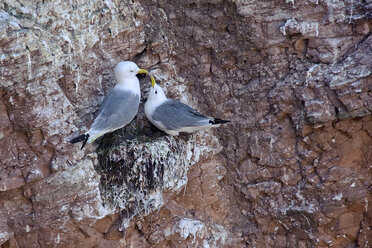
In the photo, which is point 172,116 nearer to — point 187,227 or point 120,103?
point 120,103

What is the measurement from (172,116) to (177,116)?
5 cm

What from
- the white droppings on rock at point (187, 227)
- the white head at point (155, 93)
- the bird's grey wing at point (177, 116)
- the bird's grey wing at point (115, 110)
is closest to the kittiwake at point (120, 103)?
the bird's grey wing at point (115, 110)

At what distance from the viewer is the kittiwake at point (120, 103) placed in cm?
479

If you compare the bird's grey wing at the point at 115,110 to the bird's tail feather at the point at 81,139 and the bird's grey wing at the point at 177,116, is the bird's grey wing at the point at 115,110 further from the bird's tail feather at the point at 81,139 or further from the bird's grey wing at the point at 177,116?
the bird's grey wing at the point at 177,116

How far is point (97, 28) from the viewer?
16.5 feet

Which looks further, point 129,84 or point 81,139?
point 129,84

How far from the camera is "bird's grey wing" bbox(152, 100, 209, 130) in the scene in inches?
203

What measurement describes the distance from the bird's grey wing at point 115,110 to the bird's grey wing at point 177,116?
262mm

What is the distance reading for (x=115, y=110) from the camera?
4.91m

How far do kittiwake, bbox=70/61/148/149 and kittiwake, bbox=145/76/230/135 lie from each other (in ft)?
0.57

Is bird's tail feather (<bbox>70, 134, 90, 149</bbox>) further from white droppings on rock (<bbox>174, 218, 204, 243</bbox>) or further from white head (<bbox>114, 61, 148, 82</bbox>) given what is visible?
white droppings on rock (<bbox>174, 218, 204, 243</bbox>)

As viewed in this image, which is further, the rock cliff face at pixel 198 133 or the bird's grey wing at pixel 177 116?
the bird's grey wing at pixel 177 116

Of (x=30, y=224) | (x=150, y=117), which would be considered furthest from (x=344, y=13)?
(x=30, y=224)

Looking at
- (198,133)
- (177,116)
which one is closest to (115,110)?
(177,116)
